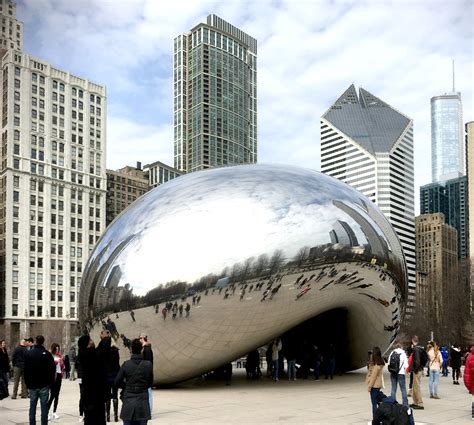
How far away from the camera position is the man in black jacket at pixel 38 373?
984 centimetres

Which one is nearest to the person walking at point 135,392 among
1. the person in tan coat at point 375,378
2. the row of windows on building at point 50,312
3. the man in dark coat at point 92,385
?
the man in dark coat at point 92,385

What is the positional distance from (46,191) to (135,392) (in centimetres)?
9914

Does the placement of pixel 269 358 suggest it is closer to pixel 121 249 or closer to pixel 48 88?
pixel 121 249

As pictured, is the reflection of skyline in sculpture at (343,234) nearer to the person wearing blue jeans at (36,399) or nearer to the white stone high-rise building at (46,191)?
the person wearing blue jeans at (36,399)

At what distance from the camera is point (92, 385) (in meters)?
8.69

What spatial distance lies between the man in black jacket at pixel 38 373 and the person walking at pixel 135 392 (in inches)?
94.2

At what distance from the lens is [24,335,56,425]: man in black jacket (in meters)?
9.84

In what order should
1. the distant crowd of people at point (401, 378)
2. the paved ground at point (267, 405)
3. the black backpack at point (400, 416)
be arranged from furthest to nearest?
the paved ground at point (267, 405) → the distant crowd of people at point (401, 378) → the black backpack at point (400, 416)

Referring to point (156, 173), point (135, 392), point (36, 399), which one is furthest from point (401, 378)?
point (156, 173)

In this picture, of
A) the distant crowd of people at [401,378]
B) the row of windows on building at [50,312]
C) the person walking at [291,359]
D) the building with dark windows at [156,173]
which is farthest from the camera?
the building with dark windows at [156,173]

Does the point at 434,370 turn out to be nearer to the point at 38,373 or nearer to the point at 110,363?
the point at 110,363

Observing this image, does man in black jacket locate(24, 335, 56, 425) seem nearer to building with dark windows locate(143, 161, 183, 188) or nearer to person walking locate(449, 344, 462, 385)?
person walking locate(449, 344, 462, 385)

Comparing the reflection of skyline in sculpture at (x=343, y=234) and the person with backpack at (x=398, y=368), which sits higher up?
the reflection of skyline in sculpture at (x=343, y=234)

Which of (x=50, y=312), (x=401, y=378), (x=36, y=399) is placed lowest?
(x=50, y=312)
